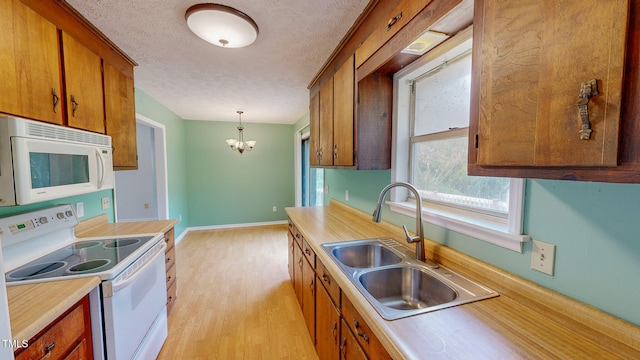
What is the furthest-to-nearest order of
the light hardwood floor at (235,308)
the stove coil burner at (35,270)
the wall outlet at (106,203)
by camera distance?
1. the wall outlet at (106,203)
2. the light hardwood floor at (235,308)
3. the stove coil burner at (35,270)

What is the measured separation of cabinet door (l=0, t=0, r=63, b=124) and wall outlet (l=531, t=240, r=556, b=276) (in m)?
2.36

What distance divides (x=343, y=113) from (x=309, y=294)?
144 centimetres

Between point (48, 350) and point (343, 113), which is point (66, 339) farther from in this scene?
point (343, 113)

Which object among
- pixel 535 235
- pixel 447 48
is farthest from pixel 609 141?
pixel 447 48

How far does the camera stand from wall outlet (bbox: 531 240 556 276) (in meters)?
0.84

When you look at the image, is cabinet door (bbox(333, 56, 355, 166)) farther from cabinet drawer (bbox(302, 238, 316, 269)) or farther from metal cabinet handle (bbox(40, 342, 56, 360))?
metal cabinet handle (bbox(40, 342, 56, 360))

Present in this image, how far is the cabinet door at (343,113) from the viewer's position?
175 cm

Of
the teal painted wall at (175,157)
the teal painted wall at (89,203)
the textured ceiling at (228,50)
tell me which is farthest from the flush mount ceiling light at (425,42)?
the teal painted wall at (175,157)

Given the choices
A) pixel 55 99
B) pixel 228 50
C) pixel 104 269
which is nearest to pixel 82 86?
pixel 55 99

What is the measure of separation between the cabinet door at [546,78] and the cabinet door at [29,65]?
6.66 ft

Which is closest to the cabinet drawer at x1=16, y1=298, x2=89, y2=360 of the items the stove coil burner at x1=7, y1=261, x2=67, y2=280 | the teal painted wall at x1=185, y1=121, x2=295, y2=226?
the stove coil burner at x1=7, y1=261, x2=67, y2=280

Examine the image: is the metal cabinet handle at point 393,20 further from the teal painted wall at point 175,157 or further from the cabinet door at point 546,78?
the teal painted wall at point 175,157

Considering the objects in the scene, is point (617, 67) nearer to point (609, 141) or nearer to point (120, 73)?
point (609, 141)

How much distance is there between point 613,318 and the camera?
70 cm
